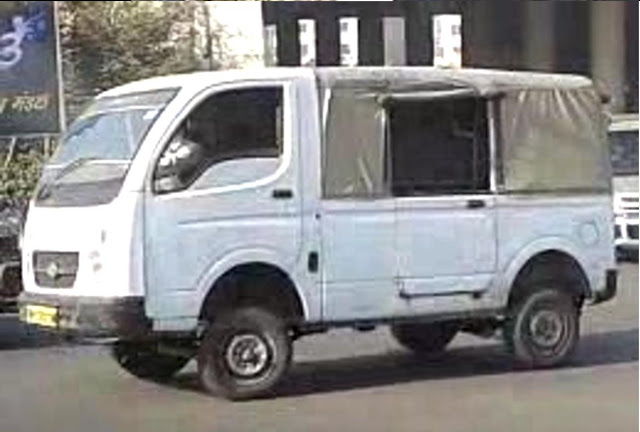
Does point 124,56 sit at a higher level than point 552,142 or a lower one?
higher

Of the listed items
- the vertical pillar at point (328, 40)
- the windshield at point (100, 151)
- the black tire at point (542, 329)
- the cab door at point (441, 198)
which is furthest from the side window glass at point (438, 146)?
the windshield at point (100, 151)

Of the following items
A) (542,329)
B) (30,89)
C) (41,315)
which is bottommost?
(542,329)

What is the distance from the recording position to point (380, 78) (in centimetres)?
1070

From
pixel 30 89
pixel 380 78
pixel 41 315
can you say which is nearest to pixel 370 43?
pixel 380 78

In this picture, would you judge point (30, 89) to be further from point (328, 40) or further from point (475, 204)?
point (475, 204)

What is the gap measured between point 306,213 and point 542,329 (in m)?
2.18

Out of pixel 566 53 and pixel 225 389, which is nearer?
pixel 566 53

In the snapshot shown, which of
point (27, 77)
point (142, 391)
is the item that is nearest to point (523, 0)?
point (142, 391)

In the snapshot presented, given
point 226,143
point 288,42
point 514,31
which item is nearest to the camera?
point 514,31

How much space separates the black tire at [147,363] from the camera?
36.8 ft

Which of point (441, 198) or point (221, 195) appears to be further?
point (441, 198)

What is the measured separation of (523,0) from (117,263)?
4.14 meters

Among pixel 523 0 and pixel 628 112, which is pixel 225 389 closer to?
pixel 628 112

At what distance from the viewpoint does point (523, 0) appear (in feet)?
21.1
